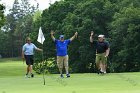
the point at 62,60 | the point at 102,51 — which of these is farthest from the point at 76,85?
the point at 102,51

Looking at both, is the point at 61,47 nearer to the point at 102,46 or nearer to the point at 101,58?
the point at 102,46

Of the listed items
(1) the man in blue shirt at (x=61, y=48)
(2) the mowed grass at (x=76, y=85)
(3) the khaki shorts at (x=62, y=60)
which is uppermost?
(1) the man in blue shirt at (x=61, y=48)

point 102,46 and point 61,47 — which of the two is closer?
point 61,47

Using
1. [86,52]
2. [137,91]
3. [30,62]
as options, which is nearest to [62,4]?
[86,52]

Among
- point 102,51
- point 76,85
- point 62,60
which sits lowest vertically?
→ point 76,85

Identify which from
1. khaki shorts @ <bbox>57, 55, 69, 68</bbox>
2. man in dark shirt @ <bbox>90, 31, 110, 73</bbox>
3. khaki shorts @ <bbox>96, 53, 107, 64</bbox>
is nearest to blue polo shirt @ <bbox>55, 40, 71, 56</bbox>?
→ khaki shorts @ <bbox>57, 55, 69, 68</bbox>

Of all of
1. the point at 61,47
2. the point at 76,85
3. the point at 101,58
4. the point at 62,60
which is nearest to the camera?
the point at 76,85

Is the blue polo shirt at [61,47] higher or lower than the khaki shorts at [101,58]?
A: higher

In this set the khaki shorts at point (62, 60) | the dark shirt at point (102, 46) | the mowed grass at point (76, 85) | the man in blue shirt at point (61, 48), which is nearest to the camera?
the mowed grass at point (76, 85)

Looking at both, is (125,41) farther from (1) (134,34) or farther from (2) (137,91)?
(2) (137,91)

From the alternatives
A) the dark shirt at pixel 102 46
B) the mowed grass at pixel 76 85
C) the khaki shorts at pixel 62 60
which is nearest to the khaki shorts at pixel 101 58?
the dark shirt at pixel 102 46

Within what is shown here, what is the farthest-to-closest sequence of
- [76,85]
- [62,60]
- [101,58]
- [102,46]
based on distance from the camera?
[101,58] → [102,46] → [62,60] → [76,85]

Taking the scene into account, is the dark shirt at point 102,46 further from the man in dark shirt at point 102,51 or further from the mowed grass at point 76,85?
the mowed grass at point 76,85

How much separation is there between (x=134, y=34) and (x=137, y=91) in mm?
43095
